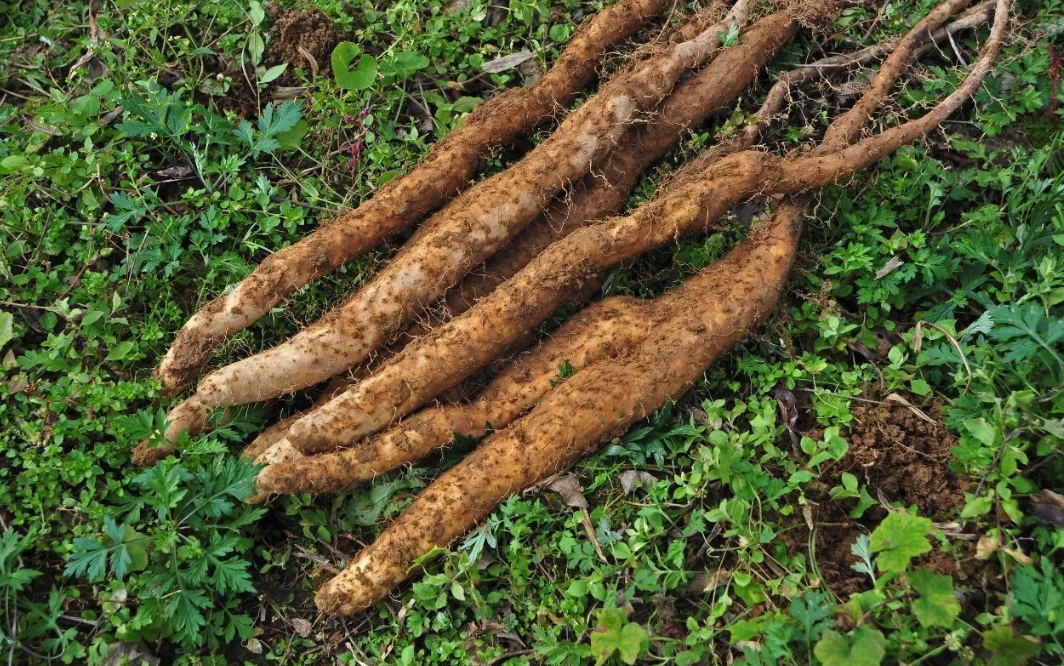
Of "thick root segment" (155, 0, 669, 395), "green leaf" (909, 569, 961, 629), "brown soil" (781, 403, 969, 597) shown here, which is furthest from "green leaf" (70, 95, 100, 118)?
"green leaf" (909, 569, 961, 629)

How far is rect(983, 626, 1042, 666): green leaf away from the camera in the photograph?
1.87 metres

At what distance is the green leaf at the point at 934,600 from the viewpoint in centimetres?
195

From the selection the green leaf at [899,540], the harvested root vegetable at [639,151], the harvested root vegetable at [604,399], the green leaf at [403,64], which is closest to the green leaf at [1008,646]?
the green leaf at [899,540]

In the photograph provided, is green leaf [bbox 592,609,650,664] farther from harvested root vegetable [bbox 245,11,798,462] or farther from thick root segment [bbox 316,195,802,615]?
harvested root vegetable [bbox 245,11,798,462]

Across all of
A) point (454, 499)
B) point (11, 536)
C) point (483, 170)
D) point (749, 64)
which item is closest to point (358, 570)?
point (454, 499)

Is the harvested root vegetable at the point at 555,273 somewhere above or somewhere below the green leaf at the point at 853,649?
above

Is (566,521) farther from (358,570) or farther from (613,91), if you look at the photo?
(613,91)

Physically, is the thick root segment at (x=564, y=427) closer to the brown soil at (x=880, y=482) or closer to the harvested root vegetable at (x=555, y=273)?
the harvested root vegetable at (x=555, y=273)

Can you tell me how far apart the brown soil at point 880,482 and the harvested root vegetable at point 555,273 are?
947 mm

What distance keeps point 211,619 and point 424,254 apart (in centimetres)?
151

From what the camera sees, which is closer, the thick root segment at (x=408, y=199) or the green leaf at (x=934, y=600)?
the green leaf at (x=934, y=600)

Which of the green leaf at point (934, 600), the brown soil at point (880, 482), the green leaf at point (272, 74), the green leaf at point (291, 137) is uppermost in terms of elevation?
the green leaf at point (272, 74)

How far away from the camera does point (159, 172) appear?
3252 millimetres

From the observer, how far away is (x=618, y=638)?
213 centimetres
